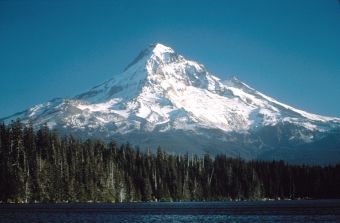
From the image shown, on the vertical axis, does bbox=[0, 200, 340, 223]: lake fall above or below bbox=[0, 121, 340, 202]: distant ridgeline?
below

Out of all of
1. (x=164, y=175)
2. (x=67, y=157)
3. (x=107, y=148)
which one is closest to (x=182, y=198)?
(x=164, y=175)

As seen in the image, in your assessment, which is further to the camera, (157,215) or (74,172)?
(74,172)

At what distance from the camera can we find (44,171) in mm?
148750

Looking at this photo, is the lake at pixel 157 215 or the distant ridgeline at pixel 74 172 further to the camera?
the distant ridgeline at pixel 74 172

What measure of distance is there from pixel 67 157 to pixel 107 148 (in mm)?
30117

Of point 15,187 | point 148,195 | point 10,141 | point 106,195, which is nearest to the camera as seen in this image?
point 15,187

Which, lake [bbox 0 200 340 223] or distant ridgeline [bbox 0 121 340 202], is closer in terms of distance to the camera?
lake [bbox 0 200 340 223]

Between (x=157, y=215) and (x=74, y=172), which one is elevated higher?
(x=74, y=172)

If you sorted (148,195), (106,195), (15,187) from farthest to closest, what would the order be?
(148,195) → (106,195) → (15,187)

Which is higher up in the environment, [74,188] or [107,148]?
[107,148]

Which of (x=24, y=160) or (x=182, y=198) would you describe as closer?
(x=24, y=160)

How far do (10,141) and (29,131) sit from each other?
841 centimetres

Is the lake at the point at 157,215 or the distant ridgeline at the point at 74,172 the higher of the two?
the distant ridgeline at the point at 74,172

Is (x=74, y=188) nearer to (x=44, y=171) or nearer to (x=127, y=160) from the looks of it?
(x=44, y=171)
